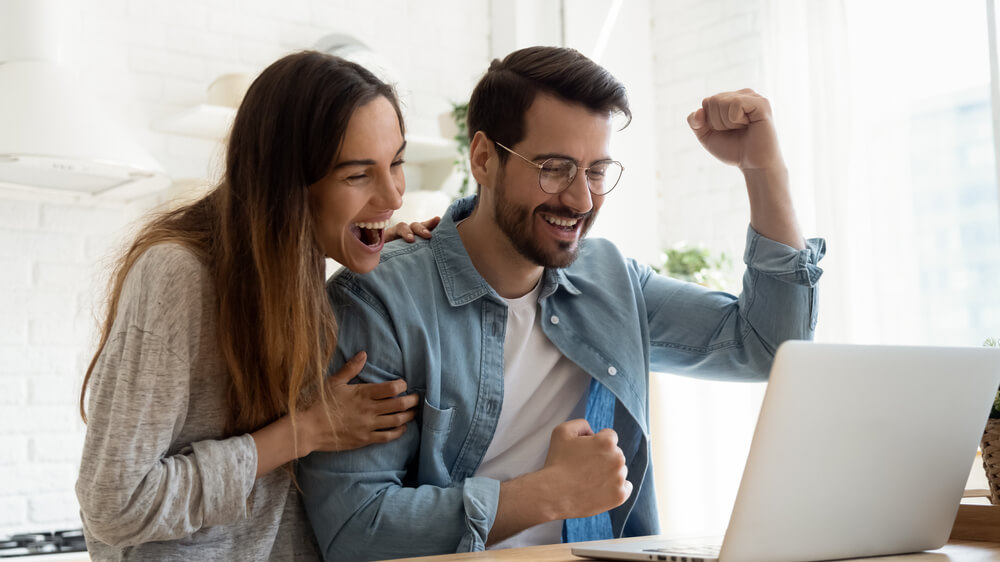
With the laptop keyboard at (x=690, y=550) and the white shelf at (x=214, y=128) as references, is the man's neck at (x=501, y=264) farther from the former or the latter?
the white shelf at (x=214, y=128)

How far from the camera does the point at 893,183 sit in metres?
3.32

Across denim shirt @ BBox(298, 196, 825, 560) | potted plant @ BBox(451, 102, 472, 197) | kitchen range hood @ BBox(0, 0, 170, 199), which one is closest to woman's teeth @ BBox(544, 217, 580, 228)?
denim shirt @ BBox(298, 196, 825, 560)

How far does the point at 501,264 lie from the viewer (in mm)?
1650

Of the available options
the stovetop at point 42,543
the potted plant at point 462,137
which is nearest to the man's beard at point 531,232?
the stovetop at point 42,543

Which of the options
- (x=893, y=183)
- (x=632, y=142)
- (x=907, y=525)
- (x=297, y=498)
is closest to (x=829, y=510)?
(x=907, y=525)

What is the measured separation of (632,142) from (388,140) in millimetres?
2789

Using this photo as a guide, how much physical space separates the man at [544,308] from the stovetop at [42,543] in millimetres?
1604

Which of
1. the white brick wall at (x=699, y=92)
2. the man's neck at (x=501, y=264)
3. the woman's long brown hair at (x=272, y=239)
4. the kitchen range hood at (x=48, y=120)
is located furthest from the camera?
the white brick wall at (x=699, y=92)

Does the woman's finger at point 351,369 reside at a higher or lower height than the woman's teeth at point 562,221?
lower

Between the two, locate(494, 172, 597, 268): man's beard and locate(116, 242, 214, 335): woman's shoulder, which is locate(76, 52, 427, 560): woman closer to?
locate(116, 242, 214, 335): woman's shoulder


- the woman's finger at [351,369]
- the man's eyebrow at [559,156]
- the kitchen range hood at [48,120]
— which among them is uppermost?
the kitchen range hood at [48,120]

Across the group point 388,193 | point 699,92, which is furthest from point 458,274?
point 699,92

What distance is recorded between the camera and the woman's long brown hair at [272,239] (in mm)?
1255

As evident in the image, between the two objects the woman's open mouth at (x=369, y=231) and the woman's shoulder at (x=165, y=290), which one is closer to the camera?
the woman's shoulder at (x=165, y=290)
